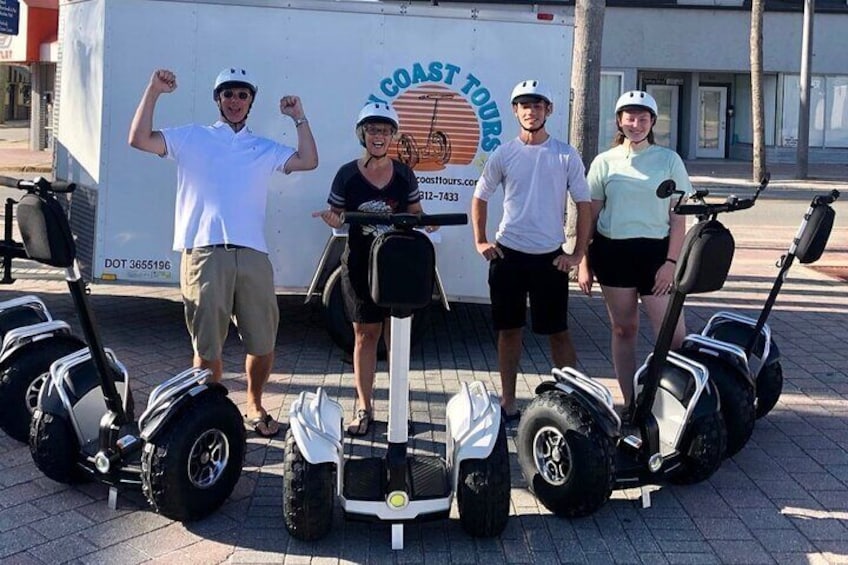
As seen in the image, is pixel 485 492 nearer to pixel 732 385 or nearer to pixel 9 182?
pixel 732 385

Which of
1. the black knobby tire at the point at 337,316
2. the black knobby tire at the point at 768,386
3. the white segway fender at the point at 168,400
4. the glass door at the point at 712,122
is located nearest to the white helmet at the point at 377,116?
the white segway fender at the point at 168,400

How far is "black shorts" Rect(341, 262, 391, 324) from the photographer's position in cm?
495

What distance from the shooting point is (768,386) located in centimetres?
536

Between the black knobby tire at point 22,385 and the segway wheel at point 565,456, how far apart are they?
251 centimetres

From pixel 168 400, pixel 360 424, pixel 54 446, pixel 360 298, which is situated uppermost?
pixel 360 298

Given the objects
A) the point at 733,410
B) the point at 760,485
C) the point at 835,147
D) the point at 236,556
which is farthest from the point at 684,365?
the point at 835,147

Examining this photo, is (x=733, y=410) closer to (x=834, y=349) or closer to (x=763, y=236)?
(x=834, y=349)

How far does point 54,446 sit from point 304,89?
3461mm

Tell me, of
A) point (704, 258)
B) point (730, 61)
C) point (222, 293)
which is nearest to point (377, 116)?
point (222, 293)

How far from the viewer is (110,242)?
6656 mm

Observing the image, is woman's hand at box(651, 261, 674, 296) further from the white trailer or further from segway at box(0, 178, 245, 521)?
segway at box(0, 178, 245, 521)

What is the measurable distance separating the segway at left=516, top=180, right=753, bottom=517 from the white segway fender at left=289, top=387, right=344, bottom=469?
91 centimetres

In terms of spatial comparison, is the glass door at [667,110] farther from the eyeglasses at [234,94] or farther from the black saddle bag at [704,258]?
the black saddle bag at [704,258]

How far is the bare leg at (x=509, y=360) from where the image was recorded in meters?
5.24
